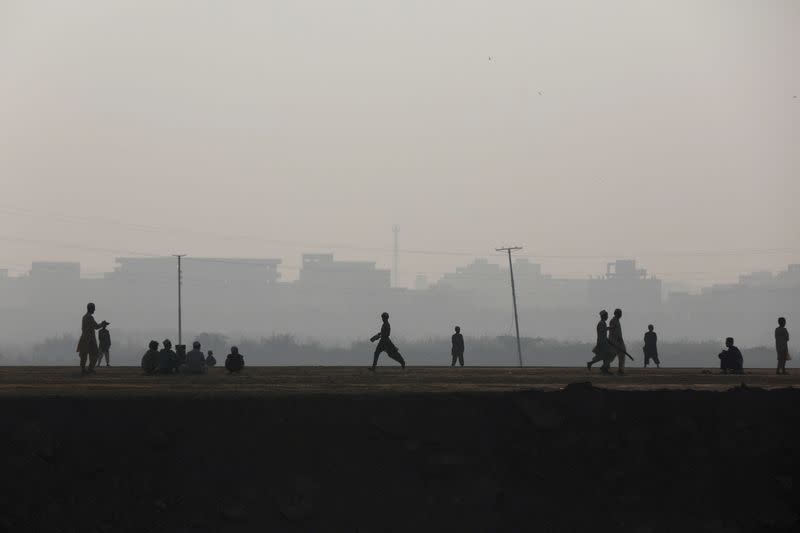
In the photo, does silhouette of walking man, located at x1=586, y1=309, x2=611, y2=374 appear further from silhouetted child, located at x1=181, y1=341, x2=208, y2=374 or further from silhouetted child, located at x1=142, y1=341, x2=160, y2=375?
silhouetted child, located at x1=142, y1=341, x2=160, y2=375

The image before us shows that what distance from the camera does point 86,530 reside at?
72.0 ft

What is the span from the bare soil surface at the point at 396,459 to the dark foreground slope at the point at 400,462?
0.03 metres

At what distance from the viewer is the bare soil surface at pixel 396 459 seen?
22359 millimetres

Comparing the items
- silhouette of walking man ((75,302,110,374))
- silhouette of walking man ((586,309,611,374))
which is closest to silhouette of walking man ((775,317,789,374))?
silhouette of walking man ((586,309,611,374))

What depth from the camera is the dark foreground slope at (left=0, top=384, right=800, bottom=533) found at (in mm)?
22344

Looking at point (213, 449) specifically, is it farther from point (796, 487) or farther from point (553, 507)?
point (796, 487)

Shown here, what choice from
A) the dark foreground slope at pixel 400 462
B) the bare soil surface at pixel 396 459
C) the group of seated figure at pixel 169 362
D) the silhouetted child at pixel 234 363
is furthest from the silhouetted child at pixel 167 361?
the dark foreground slope at pixel 400 462

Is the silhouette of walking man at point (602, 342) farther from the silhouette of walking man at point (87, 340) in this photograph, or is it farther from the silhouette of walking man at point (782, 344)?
the silhouette of walking man at point (87, 340)

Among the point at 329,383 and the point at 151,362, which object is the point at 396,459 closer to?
the point at 329,383

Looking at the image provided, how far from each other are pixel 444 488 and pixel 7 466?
26.2 ft

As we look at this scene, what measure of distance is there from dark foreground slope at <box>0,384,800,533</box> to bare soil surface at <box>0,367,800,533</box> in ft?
0.09

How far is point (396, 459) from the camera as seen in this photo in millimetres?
23531

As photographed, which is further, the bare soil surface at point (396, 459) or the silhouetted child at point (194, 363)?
the silhouetted child at point (194, 363)

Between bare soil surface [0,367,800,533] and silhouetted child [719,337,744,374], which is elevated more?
silhouetted child [719,337,744,374]
